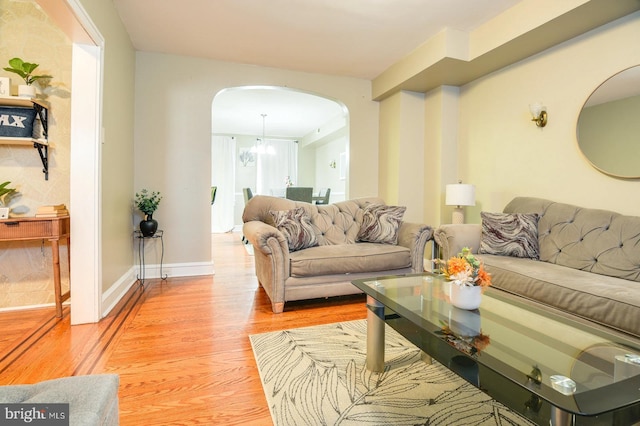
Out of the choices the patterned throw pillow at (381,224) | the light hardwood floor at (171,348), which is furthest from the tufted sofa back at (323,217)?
the light hardwood floor at (171,348)

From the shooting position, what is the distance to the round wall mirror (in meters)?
2.31

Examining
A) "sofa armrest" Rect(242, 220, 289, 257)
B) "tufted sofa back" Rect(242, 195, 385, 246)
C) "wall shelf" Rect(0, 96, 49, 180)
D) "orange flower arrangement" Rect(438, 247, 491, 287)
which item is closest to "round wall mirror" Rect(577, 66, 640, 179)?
"orange flower arrangement" Rect(438, 247, 491, 287)

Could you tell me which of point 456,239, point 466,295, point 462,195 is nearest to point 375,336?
point 466,295

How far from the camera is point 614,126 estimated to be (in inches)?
95.7

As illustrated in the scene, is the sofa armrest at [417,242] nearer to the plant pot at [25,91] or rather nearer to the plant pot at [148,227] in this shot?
the plant pot at [148,227]

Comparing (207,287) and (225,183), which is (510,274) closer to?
(207,287)

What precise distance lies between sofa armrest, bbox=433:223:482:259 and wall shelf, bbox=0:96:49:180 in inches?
131

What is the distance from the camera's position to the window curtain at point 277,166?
852 cm

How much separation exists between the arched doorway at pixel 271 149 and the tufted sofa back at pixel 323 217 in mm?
3206

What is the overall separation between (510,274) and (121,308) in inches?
118

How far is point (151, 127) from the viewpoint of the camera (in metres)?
3.57

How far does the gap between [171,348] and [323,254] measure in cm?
127

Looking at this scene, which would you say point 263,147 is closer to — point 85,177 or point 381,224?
point 381,224

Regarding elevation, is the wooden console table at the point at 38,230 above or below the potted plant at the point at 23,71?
below
